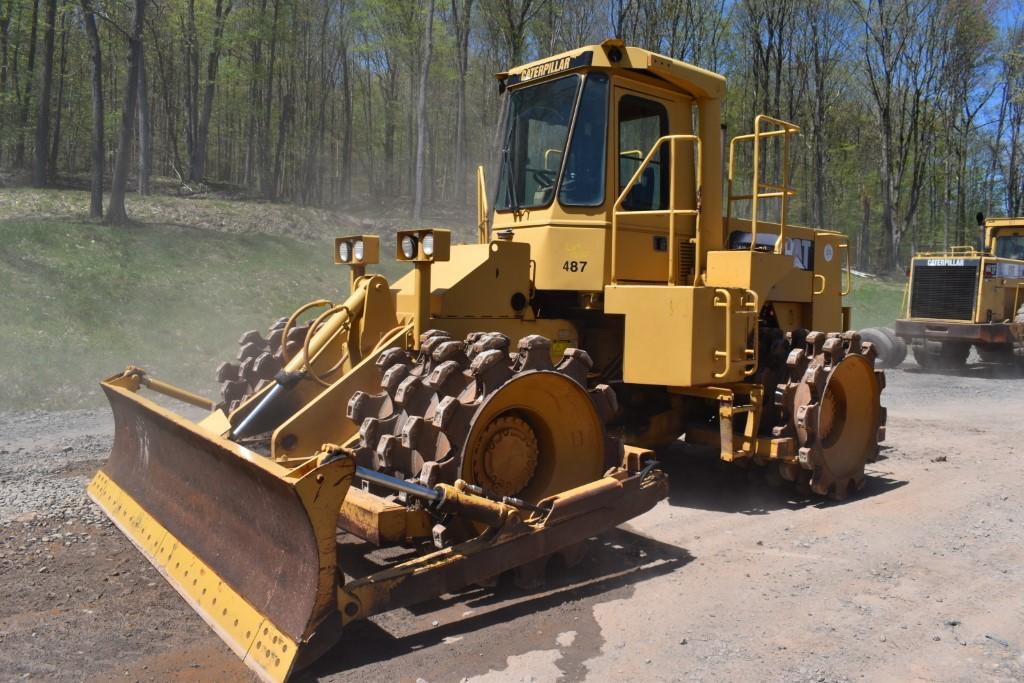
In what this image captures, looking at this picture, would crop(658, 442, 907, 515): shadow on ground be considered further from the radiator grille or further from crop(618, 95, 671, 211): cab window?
crop(618, 95, 671, 211): cab window

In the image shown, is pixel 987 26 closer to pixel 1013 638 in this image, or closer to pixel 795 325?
pixel 795 325

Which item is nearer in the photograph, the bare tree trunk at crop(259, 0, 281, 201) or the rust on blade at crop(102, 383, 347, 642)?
the rust on blade at crop(102, 383, 347, 642)

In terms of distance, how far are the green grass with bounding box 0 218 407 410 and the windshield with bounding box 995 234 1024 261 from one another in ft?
46.5

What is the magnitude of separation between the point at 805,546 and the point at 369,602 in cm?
313

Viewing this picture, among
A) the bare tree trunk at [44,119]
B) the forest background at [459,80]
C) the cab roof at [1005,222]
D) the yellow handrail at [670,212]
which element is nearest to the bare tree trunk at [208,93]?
the forest background at [459,80]

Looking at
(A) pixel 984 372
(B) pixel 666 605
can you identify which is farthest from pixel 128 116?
(A) pixel 984 372

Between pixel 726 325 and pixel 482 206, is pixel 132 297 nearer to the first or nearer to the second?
pixel 482 206

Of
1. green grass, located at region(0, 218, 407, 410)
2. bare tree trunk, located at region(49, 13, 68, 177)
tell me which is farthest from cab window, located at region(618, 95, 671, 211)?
bare tree trunk, located at region(49, 13, 68, 177)

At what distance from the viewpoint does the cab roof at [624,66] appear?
20.3 ft

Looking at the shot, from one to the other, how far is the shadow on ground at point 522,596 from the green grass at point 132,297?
24.4ft

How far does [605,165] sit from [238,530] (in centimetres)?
358

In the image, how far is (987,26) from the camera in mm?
30250

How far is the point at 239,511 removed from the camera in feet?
14.1

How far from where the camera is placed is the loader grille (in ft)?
54.9
